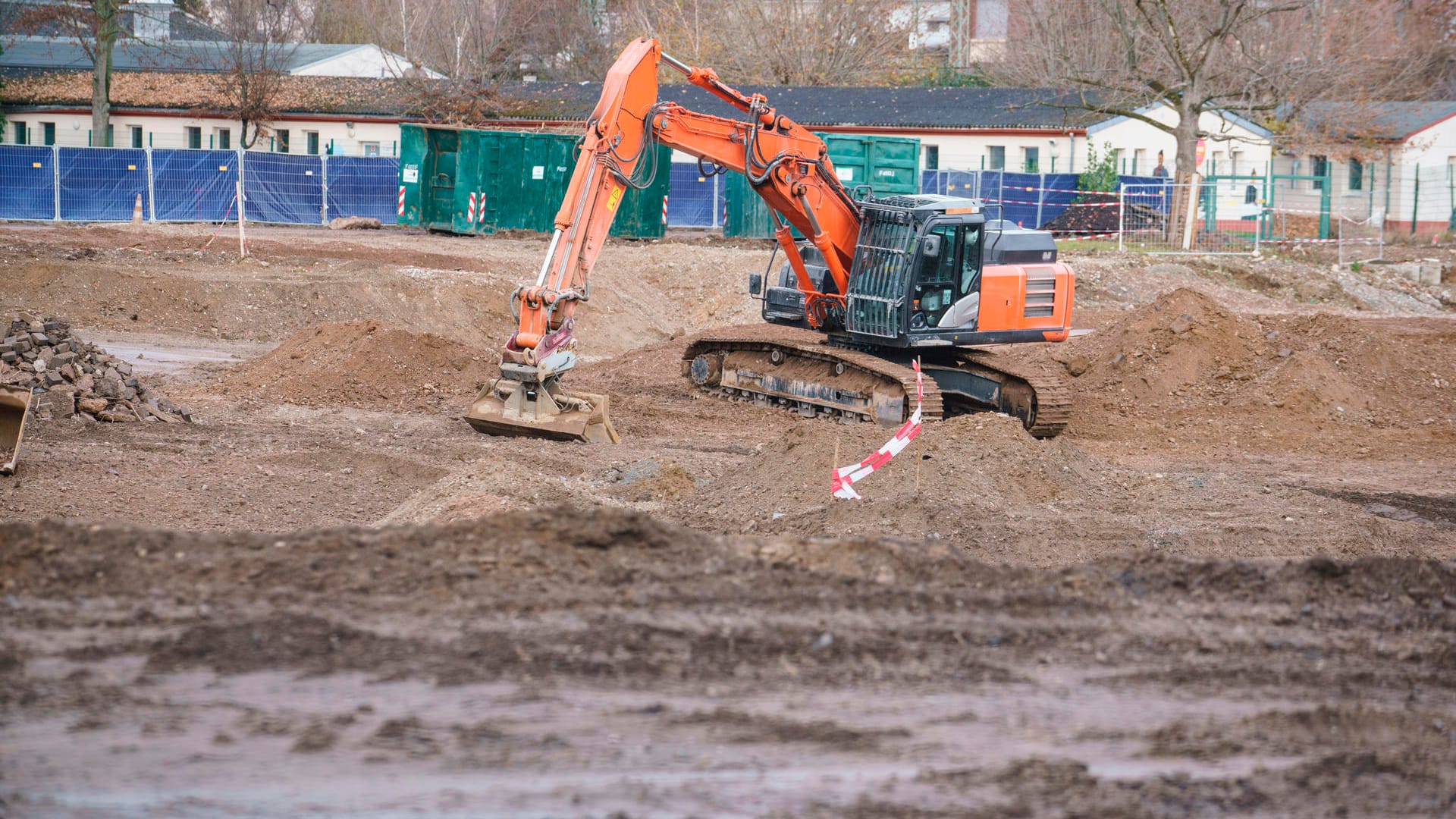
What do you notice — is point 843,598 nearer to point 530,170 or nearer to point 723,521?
point 723,521

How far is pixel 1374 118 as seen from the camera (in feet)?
126

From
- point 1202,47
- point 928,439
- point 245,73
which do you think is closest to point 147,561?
point 928,439

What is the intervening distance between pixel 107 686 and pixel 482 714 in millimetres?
1452

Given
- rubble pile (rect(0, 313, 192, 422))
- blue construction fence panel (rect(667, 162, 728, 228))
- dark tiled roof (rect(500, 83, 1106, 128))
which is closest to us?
rubble pile (rect(0, 313, 192, 422))

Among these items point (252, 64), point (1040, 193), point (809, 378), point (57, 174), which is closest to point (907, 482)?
point (809, 378)

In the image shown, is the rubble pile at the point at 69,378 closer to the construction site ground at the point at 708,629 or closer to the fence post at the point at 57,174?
the construction site ground at the point at 708,629

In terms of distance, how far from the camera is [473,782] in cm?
470

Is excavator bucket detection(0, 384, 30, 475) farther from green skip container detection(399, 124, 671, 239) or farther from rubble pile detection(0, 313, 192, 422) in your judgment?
green skip container detection(399, 124, 671, 239)

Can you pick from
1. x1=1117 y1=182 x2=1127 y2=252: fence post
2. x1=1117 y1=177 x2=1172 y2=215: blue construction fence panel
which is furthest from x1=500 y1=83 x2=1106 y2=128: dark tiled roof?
x1=1117 y1=182 x2=1127 y2=252: fence post

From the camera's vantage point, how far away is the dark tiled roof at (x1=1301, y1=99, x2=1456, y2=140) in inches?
1475

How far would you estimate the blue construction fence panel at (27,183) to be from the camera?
103 feet

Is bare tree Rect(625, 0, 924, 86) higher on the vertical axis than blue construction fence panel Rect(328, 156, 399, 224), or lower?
higher

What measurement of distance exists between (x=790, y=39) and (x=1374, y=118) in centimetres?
2255

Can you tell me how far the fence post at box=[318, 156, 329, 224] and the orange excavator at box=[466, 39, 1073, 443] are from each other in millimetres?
20654
